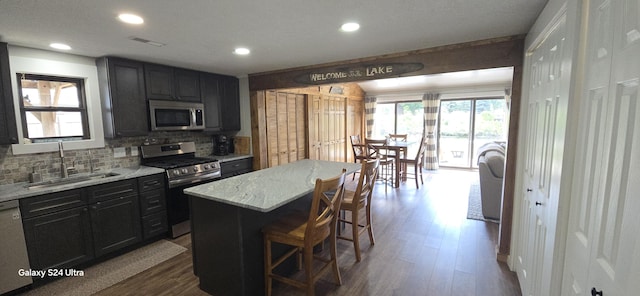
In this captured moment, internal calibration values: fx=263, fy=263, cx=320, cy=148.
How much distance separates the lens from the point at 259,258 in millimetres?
2084

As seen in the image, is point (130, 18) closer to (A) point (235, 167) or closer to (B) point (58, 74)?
(B) point (58, 74)

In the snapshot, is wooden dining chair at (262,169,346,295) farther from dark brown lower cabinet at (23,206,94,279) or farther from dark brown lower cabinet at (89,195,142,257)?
dark brown lower cabinet at (23,206,94,279)

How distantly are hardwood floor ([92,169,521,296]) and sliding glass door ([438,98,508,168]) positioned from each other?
345cm

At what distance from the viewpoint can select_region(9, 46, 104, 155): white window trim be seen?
257cm

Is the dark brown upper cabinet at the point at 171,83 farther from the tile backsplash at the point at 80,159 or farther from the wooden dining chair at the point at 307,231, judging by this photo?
the wooden dining chair at the point at 307,231

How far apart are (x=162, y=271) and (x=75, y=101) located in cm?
221

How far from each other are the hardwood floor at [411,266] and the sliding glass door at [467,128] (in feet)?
11.3

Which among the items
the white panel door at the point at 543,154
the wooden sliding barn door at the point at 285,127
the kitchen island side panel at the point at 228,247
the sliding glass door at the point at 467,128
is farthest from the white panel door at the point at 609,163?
the sliding glass door at the point at 467,128

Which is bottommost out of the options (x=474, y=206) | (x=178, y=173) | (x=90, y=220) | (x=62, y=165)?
(x=474, y=206)

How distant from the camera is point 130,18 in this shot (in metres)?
1.90

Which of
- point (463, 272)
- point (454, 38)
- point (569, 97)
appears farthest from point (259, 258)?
point (454, 38)

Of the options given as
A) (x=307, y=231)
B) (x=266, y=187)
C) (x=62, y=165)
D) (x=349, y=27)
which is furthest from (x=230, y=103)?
(x=307, y=231)

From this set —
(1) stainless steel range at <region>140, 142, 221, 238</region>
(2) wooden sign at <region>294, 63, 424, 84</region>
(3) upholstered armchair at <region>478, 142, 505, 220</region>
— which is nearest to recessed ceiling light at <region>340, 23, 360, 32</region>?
(2) wooden sign at <region>294, 63, 424, 84</region>

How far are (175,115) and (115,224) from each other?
1506 mm
